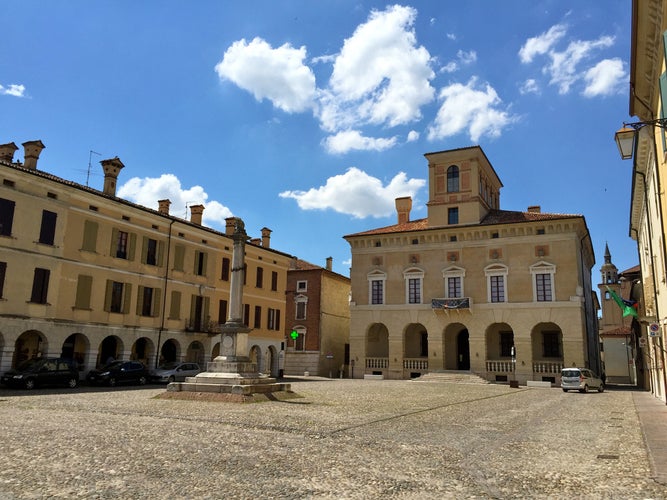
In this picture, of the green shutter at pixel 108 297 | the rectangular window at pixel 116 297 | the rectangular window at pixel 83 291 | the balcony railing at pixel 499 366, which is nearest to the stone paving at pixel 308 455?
the rectangular window at pixel 83 291

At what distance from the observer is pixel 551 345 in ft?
137

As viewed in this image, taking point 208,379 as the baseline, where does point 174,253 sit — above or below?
above

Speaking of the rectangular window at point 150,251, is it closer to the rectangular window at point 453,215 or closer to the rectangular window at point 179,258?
the rectangular window at point 179,258

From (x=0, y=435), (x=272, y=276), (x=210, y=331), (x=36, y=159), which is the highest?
(x=36, y=159)

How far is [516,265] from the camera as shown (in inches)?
1629

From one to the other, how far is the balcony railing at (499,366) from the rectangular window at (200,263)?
21.8m

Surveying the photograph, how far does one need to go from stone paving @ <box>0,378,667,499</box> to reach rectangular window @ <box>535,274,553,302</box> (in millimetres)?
26043

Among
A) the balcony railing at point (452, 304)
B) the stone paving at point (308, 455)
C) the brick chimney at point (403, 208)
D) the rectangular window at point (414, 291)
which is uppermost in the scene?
the brick chimney at point (403, 208)

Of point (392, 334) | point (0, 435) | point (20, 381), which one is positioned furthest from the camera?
point (392, 334)

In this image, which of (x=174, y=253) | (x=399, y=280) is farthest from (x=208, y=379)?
(x=399, y=280)

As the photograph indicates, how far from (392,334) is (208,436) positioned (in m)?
35.0

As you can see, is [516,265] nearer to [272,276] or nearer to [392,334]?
[392,334]

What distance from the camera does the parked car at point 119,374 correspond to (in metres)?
26.9

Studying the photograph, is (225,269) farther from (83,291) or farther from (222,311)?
(83,291)
